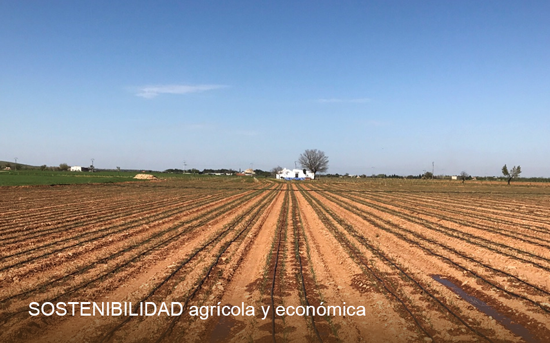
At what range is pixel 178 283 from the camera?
9367 millimetres

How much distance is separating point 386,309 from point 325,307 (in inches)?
52.8

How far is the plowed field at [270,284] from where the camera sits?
22.4 feet

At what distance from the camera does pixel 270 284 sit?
31.0ft

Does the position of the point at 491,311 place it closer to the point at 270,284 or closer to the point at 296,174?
the point at 270,284

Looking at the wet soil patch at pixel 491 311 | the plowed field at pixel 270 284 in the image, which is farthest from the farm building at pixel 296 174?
the wet soil patch at pixel 491 311

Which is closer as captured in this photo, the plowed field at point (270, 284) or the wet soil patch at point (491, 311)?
the wet soil patch at point (491, 311)

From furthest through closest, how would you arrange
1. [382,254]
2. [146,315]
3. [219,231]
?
[219,231] < [382,254] < [146,315]

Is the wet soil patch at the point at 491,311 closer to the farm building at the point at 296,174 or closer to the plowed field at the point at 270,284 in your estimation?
the plowed field at the point at 270,284

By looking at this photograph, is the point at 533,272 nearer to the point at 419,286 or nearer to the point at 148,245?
the point at 419,286

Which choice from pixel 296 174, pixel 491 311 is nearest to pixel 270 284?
pixel 491 311

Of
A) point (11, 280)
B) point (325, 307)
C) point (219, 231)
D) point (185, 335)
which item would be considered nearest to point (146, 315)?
point (185, 335)

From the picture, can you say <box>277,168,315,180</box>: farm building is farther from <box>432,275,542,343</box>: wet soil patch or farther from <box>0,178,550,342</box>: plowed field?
<box>432,275,542,343</box>: wet soil patch

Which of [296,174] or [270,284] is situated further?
[296,174]

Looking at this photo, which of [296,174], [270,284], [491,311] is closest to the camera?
[491,311]
